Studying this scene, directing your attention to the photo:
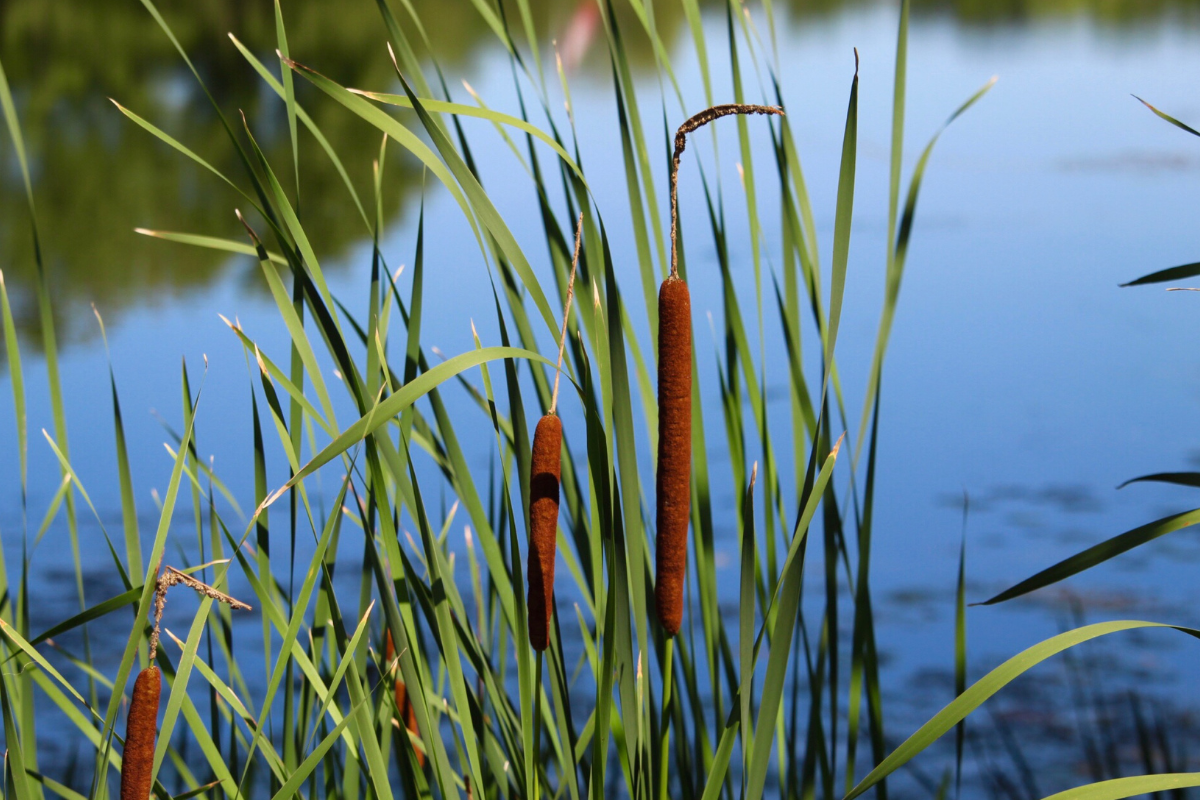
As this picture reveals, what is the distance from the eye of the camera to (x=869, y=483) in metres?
0.78

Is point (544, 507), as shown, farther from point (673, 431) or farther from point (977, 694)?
point (977, 694)

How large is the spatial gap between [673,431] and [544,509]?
0.08 m

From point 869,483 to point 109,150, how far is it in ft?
29.6

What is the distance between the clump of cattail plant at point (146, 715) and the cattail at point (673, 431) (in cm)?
22

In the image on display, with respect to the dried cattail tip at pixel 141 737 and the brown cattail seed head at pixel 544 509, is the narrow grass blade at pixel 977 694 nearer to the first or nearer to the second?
the brown cattail seed head at pixel 544 509

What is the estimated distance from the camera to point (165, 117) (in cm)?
877

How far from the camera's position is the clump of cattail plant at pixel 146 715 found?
21.1 inches

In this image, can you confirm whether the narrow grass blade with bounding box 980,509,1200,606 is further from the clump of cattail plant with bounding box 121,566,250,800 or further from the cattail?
the clump of cattail plant with bounding box 121,566,250,800

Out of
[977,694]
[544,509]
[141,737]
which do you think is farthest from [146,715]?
[977,694]

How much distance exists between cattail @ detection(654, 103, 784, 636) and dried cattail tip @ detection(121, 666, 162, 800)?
272 mm

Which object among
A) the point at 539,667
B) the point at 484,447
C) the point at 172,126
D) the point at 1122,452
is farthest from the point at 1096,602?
the point at 172,126

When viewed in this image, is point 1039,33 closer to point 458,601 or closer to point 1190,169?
point 1190,169

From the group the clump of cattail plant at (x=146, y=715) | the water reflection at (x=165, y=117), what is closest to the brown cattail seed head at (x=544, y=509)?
the clump of cattail plant at (x=146, y=715)

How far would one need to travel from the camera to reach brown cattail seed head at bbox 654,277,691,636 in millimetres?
553
